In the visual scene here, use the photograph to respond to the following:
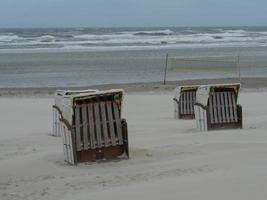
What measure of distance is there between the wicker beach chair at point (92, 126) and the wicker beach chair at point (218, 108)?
10.2 feet

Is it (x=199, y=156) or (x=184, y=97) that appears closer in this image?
(x=199, y=156)

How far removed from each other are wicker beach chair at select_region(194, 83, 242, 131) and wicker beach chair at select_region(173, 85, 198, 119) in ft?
7.16

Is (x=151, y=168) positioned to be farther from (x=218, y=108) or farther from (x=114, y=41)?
(x=114, y=41)

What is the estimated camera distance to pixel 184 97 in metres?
13.1

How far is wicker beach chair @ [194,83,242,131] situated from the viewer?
34.7ft

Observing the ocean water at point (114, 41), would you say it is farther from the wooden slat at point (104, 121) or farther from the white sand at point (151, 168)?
the wooden slat at point (104, 121)

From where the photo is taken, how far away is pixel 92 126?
769cm

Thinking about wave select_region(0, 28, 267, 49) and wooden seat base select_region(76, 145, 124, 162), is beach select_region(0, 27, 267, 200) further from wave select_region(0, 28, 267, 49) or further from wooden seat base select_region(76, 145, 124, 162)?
wave select_region(0, 28, 267, 49)

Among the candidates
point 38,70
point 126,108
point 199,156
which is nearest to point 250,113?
point 126,108

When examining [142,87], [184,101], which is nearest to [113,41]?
[142,87]

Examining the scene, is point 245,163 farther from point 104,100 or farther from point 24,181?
point 24,181

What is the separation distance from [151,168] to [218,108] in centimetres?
374

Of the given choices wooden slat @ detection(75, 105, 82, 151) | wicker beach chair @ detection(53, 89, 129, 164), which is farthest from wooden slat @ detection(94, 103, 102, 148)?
wooden slat @ detection(75, 105, 82, 151)

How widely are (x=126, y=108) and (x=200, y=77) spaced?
12046 millimetres
